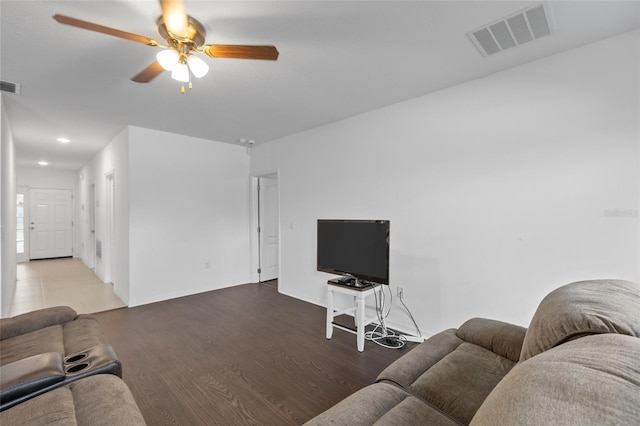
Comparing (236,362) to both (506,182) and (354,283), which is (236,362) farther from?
(506,182)

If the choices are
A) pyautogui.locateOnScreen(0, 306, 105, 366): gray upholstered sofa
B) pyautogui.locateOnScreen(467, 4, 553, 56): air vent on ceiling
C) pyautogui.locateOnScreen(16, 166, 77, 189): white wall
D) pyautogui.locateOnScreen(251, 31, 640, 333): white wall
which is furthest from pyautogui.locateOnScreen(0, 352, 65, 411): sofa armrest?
pyautogui.locateOnScreen(16, 166, 77, 189): white wall

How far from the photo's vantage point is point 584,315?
103cm

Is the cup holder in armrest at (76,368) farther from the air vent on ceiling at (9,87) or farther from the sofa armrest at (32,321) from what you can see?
the air vent on ceiling at (9,87)

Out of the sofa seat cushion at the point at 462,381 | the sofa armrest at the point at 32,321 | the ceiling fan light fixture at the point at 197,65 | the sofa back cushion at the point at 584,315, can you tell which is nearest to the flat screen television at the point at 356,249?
the sofa seat cushion at the point at 462,381

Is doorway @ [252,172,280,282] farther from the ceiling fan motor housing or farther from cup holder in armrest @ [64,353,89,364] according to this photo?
cup holder in armrest @ [64,353,89,364]

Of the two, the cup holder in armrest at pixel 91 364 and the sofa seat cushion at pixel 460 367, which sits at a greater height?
the cup holder in armrest at pixel 91 364

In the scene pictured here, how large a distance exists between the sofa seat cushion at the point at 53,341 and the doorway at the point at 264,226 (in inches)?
142

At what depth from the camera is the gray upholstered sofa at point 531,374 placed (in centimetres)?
60

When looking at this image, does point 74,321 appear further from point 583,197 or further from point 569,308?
point 583,197

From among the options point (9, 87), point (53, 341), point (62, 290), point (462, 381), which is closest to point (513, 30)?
point (462, 381)

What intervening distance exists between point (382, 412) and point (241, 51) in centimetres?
216

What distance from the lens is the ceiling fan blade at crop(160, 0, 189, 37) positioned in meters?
1.52

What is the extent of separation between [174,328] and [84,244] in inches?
245

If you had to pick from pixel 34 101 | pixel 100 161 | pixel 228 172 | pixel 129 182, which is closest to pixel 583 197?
pixel 228 172
